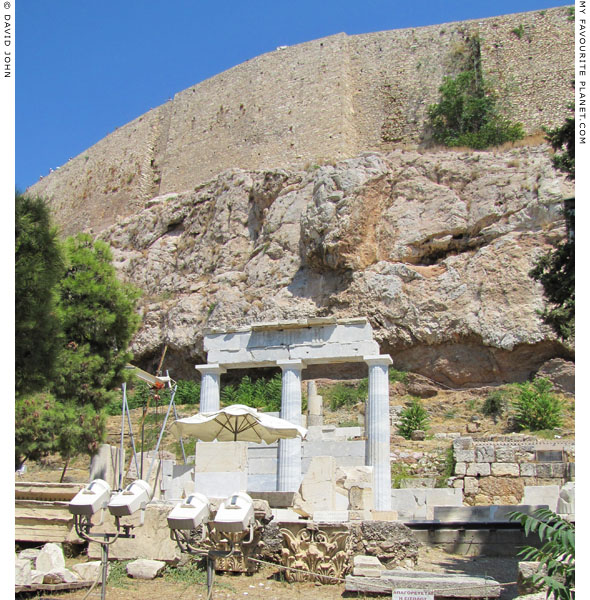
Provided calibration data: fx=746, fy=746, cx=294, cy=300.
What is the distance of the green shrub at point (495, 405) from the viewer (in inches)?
883

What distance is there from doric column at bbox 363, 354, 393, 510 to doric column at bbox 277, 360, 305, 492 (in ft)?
5.62

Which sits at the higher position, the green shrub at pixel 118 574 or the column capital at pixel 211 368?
the column capital at pixel 211 368

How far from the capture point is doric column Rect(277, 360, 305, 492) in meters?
16.7

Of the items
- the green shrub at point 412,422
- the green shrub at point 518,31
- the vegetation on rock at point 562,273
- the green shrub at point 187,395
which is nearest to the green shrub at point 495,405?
the green shrub at point 412,422

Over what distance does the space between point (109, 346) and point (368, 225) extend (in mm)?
13549

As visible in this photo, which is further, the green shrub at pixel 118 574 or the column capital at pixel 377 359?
the column capital at pixel 377 359

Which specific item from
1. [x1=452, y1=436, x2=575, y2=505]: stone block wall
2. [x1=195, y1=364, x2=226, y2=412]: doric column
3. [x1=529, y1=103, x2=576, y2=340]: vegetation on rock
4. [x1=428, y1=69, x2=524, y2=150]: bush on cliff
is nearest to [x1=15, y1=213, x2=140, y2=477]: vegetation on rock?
[x1=195, y1=364, x2=226, y2=412]: doric column

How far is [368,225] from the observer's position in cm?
2711

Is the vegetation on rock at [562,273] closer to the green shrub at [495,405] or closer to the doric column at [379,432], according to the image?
the doric column at [379,432]

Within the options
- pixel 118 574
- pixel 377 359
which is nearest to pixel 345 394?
pixel 377 359

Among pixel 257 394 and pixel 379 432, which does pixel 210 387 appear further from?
pixel 257 394

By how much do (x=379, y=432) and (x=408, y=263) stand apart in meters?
11.7

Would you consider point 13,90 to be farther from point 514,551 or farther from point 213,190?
point 213,190

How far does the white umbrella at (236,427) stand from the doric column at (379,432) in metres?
2.37
